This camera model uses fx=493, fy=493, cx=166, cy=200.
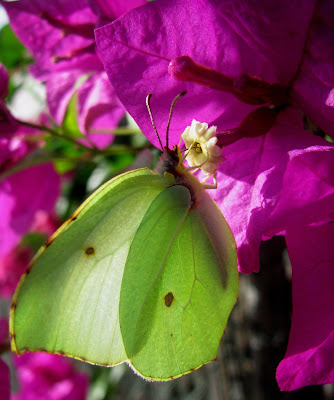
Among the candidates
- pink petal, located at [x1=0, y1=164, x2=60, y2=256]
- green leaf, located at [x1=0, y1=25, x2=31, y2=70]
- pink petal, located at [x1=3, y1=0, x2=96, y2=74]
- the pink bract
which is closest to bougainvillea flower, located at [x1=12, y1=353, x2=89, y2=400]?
→ pink petal, located at [x1=0, y1=164, x2=60, y2=256]

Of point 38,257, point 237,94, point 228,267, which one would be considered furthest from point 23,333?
point 237,94

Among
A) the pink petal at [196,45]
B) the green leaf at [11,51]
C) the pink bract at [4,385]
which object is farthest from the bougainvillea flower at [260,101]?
the green leaf at [11,51]

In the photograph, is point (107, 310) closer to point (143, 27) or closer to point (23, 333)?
point (23, 333)

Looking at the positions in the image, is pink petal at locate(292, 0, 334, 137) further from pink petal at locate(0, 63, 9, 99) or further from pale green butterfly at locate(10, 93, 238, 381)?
pink petal at locate(0, 63, 9, 99)

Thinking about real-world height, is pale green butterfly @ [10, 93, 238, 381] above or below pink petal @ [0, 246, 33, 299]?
above

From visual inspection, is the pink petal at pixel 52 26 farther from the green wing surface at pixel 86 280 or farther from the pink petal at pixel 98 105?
the green wing surface at pixel 86 280
